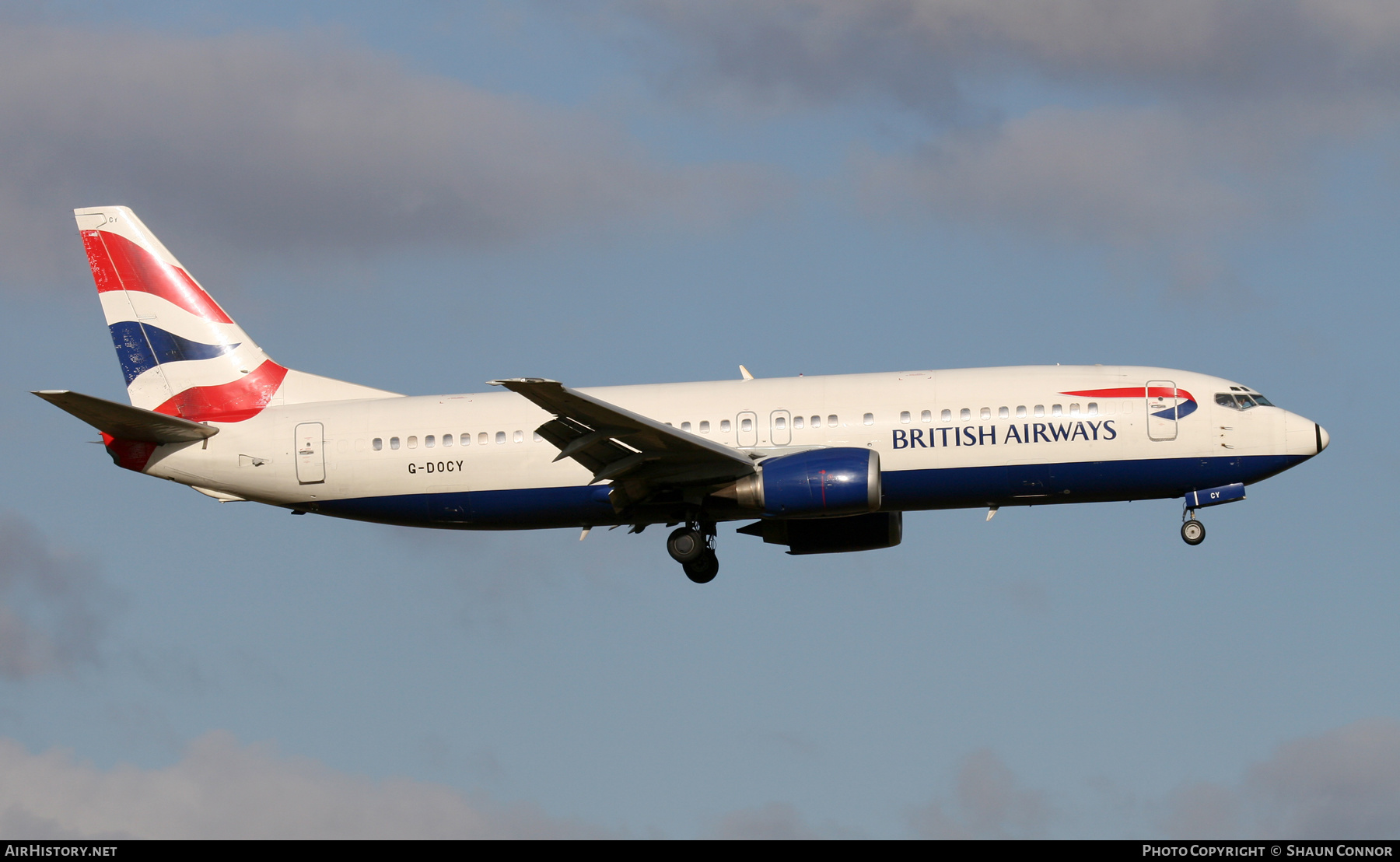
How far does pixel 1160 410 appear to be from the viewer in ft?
127

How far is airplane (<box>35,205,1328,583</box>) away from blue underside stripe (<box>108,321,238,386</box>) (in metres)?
0.19

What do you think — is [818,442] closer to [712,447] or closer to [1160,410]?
[712,447]

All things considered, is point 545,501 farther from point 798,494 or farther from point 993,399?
point 993,399

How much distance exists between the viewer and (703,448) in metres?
37.1

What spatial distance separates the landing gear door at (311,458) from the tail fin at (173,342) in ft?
6.71

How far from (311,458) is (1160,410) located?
824 inches

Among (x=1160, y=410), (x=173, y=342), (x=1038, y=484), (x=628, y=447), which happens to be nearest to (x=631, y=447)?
(x=628, y=447)

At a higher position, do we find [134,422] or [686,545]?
[134,422]

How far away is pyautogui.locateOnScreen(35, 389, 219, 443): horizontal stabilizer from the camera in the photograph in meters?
39.0

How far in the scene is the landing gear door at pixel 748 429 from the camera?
39.2 m

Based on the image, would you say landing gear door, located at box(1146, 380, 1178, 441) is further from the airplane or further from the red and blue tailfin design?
the red and blue tailfin design

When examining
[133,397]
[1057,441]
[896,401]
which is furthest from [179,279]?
[1057,441]

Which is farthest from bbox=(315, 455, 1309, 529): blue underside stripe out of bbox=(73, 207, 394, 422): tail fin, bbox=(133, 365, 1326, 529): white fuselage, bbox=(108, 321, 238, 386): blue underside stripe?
bbox=(108, 321, 238, 386): blue underside stripe

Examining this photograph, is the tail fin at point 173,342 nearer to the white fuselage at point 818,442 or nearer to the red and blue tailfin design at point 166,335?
the red and blue tailfin design at point 166,335
